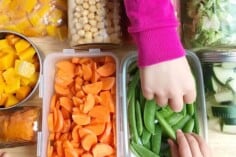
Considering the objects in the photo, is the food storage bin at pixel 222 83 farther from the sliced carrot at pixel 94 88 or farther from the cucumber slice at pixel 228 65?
the sliced carrot at pixel 94 88

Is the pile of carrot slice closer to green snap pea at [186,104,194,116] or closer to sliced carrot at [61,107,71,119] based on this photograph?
sliced carrot at [61,107,71,119]

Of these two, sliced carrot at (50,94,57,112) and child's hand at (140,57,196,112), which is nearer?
child's hand at (140,57,196,112)

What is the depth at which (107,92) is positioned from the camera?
0.77 m

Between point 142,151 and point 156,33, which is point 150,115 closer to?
point 142,151

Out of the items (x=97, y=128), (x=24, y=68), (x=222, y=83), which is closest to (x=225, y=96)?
(x=222, y=83)

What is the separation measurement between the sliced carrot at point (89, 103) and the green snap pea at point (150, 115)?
0.10 m

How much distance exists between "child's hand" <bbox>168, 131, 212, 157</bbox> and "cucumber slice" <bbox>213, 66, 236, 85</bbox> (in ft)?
0.36

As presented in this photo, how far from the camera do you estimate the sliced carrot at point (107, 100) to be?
761 millimetres

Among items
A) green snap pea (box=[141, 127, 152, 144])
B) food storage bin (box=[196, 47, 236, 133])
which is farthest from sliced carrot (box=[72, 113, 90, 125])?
food storage bin (box=[196, 47, 236, 133])

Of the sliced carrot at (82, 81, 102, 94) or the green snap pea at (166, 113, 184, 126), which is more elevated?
the sliced carrot at (82, 81, 102, 94)

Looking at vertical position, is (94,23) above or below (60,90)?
above

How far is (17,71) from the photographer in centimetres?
78

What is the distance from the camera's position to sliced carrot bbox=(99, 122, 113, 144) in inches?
29.7

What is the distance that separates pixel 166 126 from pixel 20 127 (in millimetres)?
262
